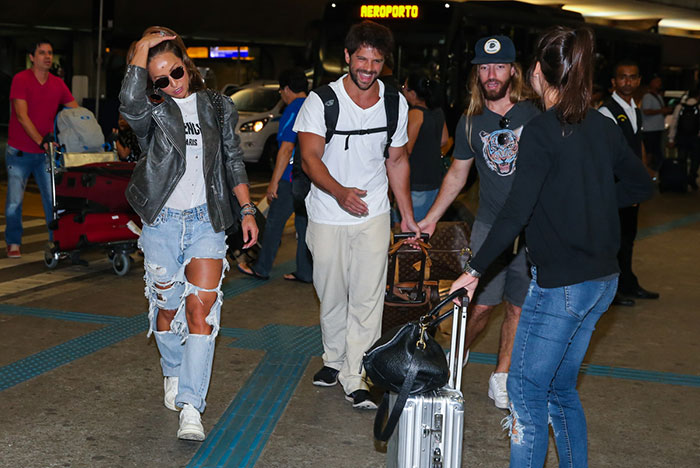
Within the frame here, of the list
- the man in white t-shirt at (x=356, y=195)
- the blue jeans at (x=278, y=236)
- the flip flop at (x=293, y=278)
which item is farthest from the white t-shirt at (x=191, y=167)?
the flip flop at (x=293, y=278)

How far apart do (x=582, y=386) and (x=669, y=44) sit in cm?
2415

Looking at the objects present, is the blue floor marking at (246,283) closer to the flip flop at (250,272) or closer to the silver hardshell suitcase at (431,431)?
the flip flop at (250,272)

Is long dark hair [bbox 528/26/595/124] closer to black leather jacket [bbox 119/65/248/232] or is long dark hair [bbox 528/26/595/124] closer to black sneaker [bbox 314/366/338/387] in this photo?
black leather jacket [bbox 119/65/248/232]

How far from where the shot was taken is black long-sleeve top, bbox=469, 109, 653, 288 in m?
3.19

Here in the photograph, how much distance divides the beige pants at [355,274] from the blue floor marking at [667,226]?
720cm

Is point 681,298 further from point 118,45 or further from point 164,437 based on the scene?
point 118,45

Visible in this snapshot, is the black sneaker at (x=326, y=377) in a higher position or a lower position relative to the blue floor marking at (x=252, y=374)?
higher

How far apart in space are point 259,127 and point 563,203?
1578cm

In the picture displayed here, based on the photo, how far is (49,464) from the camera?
13.2ft

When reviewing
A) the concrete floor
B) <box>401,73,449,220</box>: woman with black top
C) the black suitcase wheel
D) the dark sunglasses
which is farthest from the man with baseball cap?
the black suitcase wheel

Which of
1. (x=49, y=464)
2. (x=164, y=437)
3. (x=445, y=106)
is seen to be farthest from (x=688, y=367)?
(x=445, y=106)

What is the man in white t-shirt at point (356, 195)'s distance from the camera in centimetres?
477

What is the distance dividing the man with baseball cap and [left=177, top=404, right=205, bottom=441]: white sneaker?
1588 millimetres

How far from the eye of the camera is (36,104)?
8742mm
